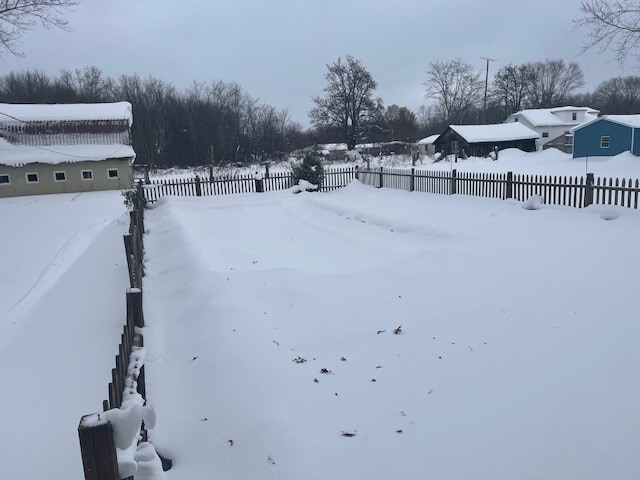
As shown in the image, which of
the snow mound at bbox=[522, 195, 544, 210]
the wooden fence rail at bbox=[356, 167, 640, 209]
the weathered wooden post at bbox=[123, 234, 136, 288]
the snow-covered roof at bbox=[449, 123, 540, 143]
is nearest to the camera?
the weathered wooden post at bbox=[123, 234, 136, 288]

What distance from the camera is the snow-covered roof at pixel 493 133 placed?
1891 inches

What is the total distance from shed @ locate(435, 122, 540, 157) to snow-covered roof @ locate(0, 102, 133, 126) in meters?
31.7

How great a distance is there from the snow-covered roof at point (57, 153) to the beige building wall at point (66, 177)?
0.39 m

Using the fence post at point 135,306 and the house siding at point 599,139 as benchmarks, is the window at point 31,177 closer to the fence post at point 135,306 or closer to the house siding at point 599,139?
the fence post at point 135,306

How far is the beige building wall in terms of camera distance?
30.0m

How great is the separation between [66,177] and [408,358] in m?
31.3

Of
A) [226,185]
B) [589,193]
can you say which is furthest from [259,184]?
[589,193]

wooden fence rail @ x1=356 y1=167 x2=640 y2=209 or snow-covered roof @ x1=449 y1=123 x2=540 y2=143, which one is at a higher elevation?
snow-covered roof @ x1=449 y1=123 x2=540 y2=143

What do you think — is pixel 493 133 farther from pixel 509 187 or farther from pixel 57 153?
pixel 57 153

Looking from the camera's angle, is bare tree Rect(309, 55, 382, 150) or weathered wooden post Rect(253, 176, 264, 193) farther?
bare tree Rect(309, 55, 382, 150)

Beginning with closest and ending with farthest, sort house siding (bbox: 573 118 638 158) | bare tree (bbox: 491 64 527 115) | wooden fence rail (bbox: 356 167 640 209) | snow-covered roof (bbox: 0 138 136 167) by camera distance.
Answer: wooden fence rail (bbox: 356 167 640 209) → snow-covered roof (bbox: 0 138 136 167) → house siding (bbox: 573 118 638 158) → bare tree (bbox: 491 64 527 115)

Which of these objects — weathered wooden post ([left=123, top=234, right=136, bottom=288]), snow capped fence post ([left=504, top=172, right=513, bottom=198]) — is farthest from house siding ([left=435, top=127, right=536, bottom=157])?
weathered wooden post ([left=123, top=234, right=136, bottom=288])

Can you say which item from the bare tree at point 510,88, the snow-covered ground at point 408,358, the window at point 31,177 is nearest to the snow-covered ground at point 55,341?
the snow-covered ground at point 408,358

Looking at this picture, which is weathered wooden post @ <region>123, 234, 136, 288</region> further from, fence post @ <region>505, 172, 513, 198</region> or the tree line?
the tree line
